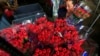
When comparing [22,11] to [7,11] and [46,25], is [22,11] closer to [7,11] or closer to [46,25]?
[7,11]

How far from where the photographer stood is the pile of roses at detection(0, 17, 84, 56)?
25.8 inches

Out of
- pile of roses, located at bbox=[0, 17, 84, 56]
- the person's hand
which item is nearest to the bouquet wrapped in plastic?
pile of roses, located at bbox=[0, 17, 84, 56]

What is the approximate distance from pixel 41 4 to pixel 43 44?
0.51m

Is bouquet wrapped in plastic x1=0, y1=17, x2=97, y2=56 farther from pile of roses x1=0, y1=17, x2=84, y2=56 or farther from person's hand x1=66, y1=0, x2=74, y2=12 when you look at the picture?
person's hand x1=66, y1=0, x2=74, y2=12

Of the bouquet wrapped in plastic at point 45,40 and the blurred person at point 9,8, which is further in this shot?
the blurred person at point 9,8

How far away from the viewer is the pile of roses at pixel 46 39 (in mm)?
655

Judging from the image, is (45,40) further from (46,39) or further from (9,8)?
(9,8)

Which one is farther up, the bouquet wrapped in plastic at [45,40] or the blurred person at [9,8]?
the bouquet wrapped in plastic at [45,40]

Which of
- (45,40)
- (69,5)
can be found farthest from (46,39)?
(69,5)

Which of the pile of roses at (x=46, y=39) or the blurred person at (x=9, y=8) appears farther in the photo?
the blurred person at (x=9, y=8)

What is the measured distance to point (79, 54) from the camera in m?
0.68

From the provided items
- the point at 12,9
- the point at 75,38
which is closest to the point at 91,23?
the point at 75,38

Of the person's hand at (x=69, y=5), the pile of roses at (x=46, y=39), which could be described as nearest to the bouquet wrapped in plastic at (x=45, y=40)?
the pile of roses at (x=46, y=39)

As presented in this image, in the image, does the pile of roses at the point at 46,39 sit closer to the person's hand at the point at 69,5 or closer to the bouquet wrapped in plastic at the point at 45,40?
the bouquet wrapped in plastic at the point at 45,40
